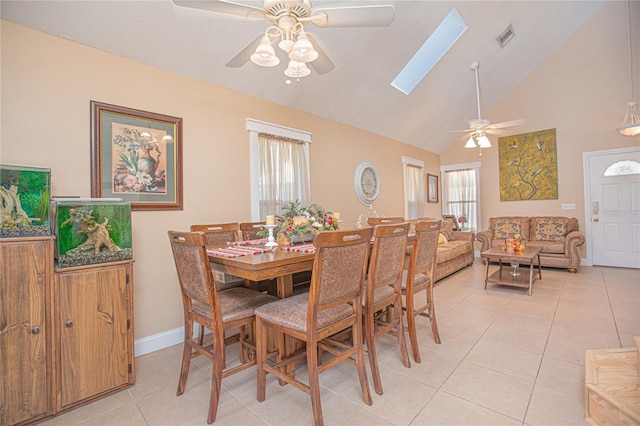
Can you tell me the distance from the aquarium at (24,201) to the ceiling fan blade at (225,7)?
4.51 feet

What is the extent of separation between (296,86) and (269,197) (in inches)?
55.7

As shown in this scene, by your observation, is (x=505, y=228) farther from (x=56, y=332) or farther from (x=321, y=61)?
(x=56, y=332)

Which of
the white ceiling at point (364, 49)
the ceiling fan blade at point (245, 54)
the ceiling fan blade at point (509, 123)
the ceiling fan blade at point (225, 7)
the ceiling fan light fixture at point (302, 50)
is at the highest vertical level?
the white ceiling at point (364, 49)

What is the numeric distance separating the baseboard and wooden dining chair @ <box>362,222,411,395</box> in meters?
1.90

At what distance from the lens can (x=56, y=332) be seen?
1.77m

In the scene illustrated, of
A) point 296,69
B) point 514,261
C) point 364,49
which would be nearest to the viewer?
point 296,69

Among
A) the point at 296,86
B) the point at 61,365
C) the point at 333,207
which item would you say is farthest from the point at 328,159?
the point at 61,365

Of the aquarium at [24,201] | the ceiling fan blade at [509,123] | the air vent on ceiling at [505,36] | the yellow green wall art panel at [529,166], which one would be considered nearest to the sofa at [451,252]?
the yellow green wall art panel at [529,166]

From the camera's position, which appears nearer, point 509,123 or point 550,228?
point 509,123

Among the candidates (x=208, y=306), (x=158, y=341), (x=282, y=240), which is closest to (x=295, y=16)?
(x=282, y=240)

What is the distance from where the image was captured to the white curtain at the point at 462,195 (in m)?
7.03

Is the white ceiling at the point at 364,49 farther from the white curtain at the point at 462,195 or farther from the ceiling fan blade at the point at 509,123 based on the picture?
the ceiling fan blade at the point at 509,123

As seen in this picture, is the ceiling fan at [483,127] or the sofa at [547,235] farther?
the sofa at [547,235]

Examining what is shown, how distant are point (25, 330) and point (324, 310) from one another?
1.73 m
